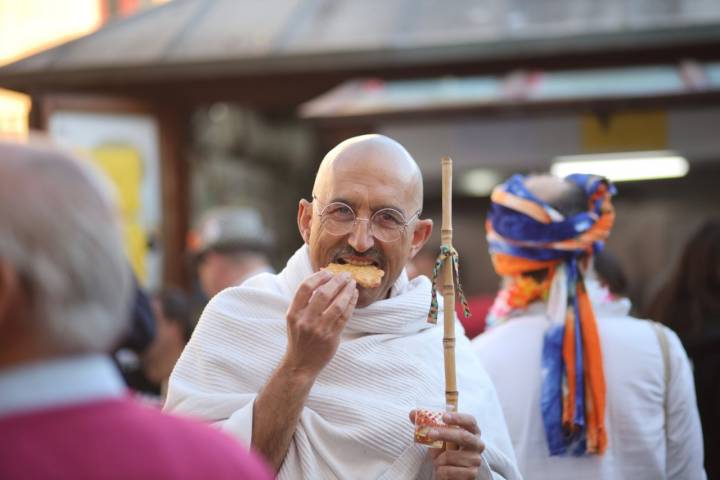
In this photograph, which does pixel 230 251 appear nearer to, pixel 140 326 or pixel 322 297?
pixel 140 326

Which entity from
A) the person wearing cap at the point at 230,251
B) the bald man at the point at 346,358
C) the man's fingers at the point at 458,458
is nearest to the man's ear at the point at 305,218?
the bald man at the point at 346,358

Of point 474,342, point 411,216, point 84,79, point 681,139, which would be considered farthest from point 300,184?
point 411,216

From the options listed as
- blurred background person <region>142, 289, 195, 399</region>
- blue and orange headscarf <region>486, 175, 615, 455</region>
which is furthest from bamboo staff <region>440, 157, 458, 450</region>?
blurred background person <region>142, 289, 195, 399</region>

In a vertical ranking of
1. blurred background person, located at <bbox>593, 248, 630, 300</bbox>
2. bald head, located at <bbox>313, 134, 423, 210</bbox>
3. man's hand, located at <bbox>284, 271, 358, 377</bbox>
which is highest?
bald head, located at <bbox>313, 134, 423, 210</bbox>

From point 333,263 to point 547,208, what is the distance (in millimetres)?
1198

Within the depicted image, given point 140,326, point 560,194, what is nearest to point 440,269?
point 560,194

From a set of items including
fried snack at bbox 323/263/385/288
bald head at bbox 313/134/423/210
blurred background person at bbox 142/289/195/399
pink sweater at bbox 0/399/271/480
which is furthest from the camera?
blurred background person at bbox 142/289/195/399

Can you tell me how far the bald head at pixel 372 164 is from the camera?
300cm

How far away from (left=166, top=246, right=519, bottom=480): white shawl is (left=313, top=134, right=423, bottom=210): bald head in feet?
0.89

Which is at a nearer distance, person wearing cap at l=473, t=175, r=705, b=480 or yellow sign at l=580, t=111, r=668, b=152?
person wearing cap at l=473, t=175, r=705, b=480

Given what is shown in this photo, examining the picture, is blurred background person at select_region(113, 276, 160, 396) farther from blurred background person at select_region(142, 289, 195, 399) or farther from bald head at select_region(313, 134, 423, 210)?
bald head at select_region(313, 134, 423, 210)

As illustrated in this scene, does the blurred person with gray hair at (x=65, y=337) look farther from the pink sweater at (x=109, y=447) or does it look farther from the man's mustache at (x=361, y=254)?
the man's mustache at (x=361, y=254)

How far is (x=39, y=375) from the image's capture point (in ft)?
4.96

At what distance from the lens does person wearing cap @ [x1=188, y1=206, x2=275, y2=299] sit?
254 inches
